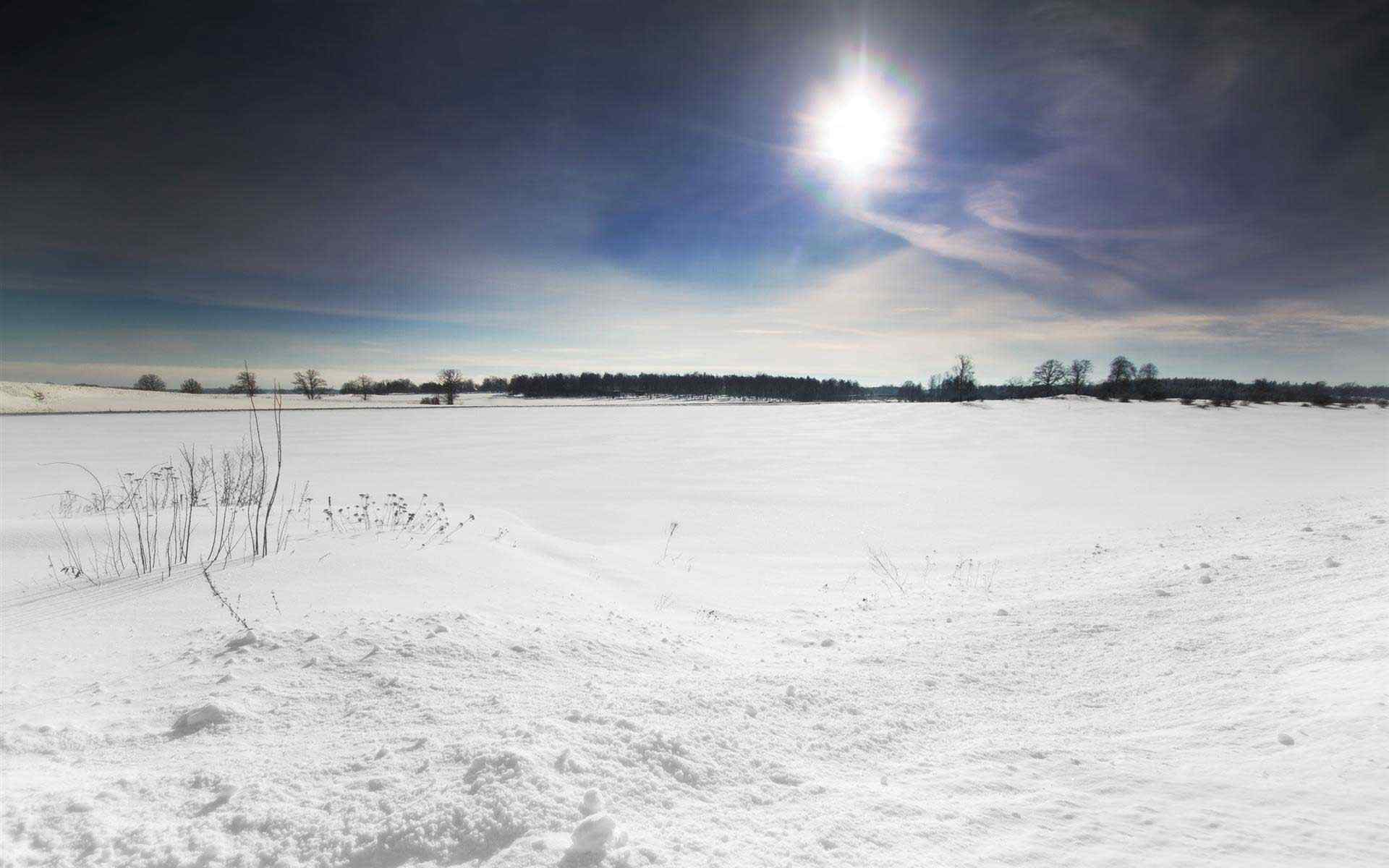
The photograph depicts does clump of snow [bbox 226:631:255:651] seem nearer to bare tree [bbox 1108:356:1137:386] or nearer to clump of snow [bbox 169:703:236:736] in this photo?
clump of snow [bbox 169:703:236:736]

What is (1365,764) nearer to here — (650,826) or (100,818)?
(650,826)

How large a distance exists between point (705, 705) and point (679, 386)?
396 ft

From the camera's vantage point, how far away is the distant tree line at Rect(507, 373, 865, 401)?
376 ft

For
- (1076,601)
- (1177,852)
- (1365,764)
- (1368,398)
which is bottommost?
(1076,601)

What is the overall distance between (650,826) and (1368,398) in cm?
9065

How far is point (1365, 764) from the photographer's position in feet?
7.96

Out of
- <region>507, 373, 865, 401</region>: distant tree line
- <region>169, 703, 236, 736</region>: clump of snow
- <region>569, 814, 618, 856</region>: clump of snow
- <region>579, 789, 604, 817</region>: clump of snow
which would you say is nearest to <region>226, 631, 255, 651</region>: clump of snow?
<region>169, 703, 236, 736</region>: clump of snow

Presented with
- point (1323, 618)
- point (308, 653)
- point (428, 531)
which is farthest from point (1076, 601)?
point (428, 531)

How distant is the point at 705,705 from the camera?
3479 mm

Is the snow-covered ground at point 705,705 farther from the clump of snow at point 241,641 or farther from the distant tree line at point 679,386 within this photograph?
the distant tree line at point 679,386

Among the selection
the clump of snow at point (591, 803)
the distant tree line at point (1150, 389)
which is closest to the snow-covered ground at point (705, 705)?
the clump of snow at point (591, 803)

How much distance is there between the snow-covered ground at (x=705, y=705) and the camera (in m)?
2.23

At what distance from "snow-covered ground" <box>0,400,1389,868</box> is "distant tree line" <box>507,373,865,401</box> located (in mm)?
104520

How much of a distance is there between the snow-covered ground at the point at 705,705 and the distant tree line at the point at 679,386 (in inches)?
4115
